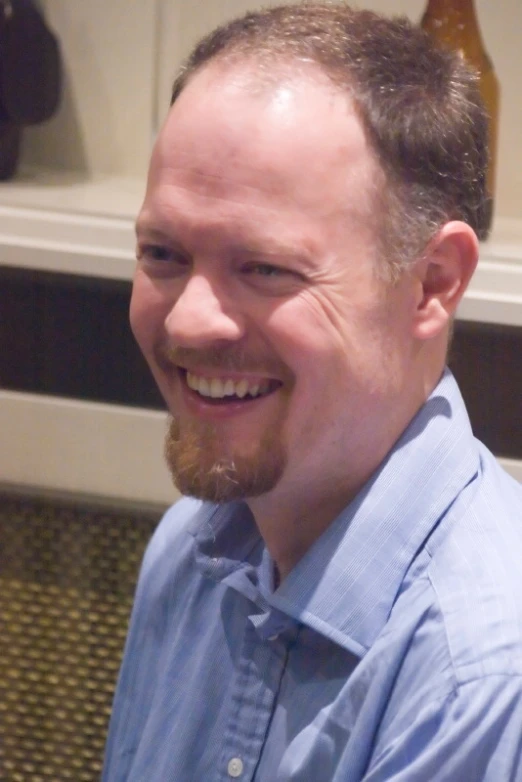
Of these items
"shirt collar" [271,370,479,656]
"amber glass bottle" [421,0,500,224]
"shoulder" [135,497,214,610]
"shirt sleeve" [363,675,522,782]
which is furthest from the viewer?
"amber glass bottle" [421,0,500,224]

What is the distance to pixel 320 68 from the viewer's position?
0.62 m

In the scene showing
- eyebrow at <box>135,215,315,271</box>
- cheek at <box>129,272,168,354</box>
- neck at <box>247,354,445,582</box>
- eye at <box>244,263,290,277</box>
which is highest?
eyebrow at <box>135,215,315,271</box>

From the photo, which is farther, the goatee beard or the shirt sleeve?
the goatee beard

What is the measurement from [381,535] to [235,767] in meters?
0.20

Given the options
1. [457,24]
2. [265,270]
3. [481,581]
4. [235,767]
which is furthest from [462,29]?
[235,767]

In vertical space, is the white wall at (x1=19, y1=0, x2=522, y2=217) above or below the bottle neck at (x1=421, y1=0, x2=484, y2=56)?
below

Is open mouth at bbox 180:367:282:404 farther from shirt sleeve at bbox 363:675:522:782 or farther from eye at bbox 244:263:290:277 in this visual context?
shirt sleeve at bbox 363:675:522:782

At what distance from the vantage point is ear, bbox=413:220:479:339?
0.63m

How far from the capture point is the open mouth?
2.09 ft

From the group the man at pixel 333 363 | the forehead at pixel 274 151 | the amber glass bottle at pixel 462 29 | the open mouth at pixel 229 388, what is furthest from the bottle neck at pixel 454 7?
the open mouth at pixel 229 388

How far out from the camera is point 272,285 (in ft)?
2.01

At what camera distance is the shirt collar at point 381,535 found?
0.62 metres

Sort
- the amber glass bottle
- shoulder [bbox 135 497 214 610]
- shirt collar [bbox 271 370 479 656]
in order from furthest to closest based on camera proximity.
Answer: the amber glass bottle
shoulder [bbox 135 497 214 610]
shirt collar [bbox 271 370 479 656]

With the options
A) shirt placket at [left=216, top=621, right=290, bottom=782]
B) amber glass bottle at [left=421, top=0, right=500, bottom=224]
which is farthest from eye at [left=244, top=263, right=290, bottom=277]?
amber glass bottle at [left=421, top=0, right=500, bottom=224]
